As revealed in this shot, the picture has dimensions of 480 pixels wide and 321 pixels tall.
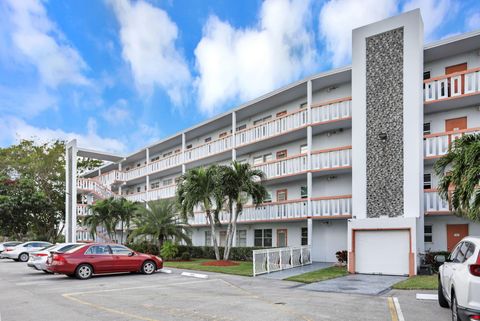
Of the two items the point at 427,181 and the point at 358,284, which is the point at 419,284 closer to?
the point at 358,284

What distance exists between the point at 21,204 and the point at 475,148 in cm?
3930

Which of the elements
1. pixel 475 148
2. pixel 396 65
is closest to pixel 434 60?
pixel 396 65

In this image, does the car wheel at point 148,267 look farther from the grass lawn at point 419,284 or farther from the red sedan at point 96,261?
the grass lawn at point 419,284

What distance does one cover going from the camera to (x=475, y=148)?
11.3 meters

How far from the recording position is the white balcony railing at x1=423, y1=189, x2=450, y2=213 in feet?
59.3

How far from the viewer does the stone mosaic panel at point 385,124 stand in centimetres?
1858

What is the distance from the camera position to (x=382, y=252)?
18141 mm

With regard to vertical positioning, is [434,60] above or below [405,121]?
above

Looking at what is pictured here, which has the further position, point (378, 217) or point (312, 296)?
point (378, 217)

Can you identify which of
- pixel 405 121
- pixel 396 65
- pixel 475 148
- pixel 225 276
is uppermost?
pixel 396 65

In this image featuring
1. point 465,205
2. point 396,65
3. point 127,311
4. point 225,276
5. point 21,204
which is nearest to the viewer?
point 127,311

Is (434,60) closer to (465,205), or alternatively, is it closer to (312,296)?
(465,205)

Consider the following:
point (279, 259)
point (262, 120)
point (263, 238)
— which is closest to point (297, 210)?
point (279, 259)

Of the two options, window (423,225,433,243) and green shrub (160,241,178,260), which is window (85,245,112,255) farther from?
window (423,225,433,243)
